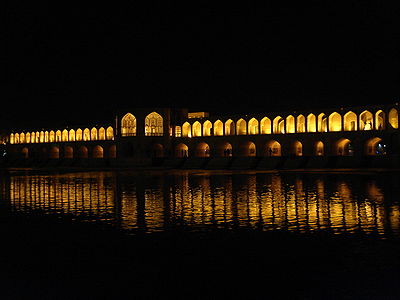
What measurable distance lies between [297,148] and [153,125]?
10464mm

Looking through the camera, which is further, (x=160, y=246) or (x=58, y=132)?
(x=58, y=132)

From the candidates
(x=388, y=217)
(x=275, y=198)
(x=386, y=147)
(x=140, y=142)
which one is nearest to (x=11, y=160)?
(x=140, y=142)

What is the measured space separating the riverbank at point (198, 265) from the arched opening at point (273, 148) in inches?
1060

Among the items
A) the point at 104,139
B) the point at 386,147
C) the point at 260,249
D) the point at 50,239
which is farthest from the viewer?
the point at 104,139

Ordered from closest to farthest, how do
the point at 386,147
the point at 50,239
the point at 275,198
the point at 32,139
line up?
the point at 50,239 < the point at 275,198 < the point at 386,147 < the point at 32,139

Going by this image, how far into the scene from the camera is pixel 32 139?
52.0m

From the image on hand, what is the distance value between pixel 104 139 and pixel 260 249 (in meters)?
37.8

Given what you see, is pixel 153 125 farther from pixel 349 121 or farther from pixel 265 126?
pixel 349 121

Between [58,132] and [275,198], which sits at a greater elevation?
[58,132]

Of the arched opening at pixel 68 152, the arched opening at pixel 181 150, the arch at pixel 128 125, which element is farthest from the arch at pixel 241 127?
the arched opening at pixel 68 152

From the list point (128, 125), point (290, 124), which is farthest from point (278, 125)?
point (128, 125)

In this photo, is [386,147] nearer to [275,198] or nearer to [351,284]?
[275,198]

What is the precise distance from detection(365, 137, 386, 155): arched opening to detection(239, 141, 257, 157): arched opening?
7.82 meters

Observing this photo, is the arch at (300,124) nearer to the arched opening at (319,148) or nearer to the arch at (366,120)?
the arched opening at (319,148)
